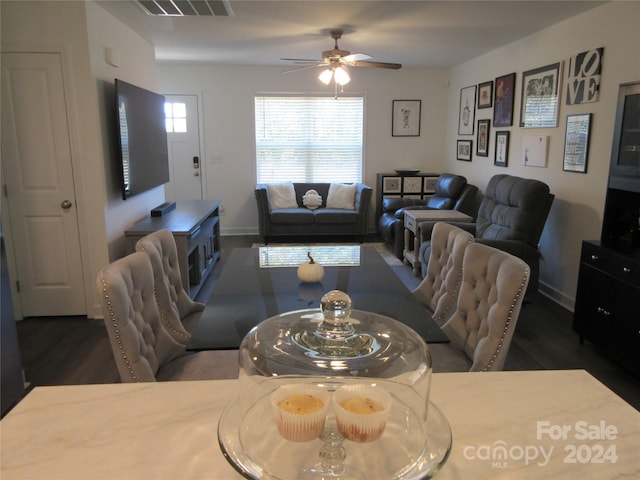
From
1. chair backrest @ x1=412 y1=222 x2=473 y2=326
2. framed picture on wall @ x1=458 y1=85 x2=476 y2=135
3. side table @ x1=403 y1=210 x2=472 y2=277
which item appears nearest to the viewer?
chair backrest @ x1=412 y1=222 x2=473 y2=326

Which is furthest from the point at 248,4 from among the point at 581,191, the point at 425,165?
the point at 425,165

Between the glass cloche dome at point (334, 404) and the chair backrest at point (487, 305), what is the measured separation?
0.69 meters

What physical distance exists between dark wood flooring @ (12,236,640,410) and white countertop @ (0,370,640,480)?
1.99 metres

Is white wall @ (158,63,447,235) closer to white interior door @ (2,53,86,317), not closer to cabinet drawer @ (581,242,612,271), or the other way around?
white interior door @ (2,53,86,317)

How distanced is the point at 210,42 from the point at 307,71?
1.96 m

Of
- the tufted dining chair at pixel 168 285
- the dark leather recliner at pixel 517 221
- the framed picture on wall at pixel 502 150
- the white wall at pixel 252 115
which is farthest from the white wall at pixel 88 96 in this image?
the framed picture on wall at pixel 502 150

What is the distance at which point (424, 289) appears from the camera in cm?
242

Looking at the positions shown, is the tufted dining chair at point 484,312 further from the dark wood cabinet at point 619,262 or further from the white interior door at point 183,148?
the white interior door at point 183,148

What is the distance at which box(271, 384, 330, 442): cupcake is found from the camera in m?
0.78

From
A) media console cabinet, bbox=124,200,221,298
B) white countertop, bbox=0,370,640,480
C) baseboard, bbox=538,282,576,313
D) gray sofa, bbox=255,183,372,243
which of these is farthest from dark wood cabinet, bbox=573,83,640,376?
gray sofa, bbox=255,183,372,243

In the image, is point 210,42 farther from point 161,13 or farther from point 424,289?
point 424,289

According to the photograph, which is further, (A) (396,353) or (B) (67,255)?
(B) (67,255)

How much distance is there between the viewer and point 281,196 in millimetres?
6480

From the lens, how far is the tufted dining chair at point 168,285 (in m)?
1.99
